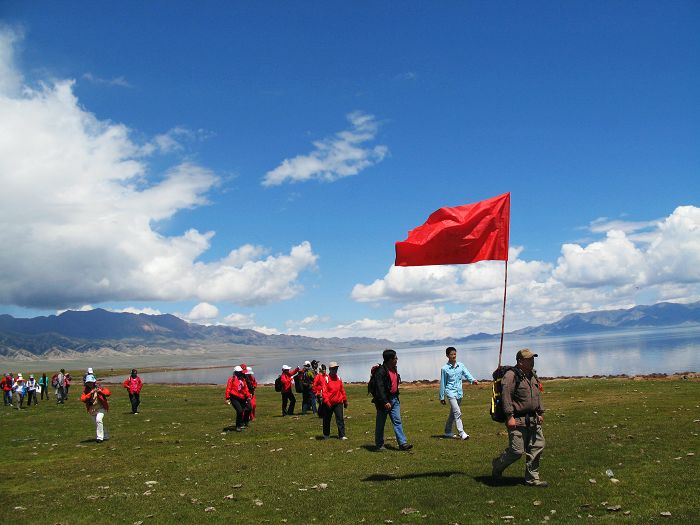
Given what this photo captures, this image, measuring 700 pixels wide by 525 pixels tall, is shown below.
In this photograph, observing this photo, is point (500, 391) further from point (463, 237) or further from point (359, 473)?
point (463, 237)

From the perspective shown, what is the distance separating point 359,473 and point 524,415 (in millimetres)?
5052

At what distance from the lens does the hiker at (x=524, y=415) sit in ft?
40.5

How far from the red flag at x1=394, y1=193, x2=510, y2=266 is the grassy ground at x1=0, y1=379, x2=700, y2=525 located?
5860 millimetres

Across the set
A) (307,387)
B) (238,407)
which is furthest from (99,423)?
(307,387)

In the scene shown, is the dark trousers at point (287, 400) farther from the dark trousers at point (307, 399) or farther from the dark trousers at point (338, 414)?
the dark trousers at point (338, 414)

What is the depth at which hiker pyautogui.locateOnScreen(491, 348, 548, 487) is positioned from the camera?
487 inches

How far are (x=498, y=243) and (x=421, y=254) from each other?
2.31 m

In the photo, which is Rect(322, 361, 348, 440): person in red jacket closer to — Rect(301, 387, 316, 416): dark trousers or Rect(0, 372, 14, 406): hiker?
Rect(301, 387, 316, 416): dark trousers

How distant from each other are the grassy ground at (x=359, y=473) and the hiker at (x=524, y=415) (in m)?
0.62

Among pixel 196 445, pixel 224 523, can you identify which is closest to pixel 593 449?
pixel 224 523

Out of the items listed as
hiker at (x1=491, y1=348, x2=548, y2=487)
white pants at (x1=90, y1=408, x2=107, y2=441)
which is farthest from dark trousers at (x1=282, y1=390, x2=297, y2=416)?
hiker at (x1=491, y1=348, x2=548, y2=487)

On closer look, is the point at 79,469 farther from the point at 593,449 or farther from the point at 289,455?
the point at 593,449

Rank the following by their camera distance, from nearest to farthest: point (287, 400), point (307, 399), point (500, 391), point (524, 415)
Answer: point (524, 415) → point (500, 391) → point (287, 400) → point (307, 399)

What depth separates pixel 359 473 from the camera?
49.9 feet
